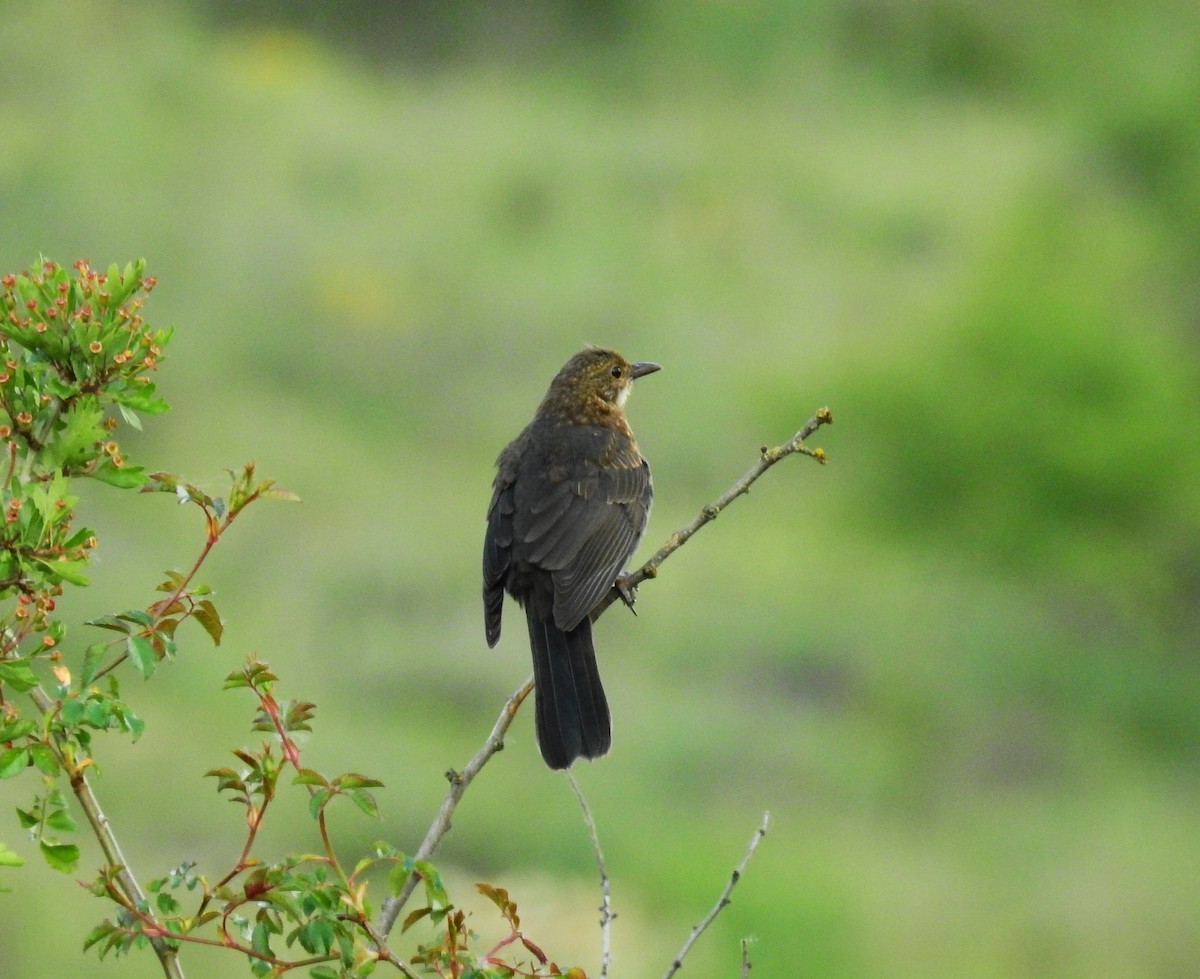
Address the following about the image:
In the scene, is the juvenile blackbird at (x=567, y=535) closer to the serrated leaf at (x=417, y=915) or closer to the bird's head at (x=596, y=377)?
the bird's head at (x=596, y=377)

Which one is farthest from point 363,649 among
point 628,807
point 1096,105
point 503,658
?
point 1096,105

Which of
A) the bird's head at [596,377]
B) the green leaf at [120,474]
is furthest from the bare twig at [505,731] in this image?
the bird's head at [596,377]

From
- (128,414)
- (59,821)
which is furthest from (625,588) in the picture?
(59,821)

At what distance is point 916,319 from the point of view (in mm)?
41469

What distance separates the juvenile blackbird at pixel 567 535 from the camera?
4918 millimetres

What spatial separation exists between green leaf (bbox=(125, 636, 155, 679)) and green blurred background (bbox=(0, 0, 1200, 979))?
12.2 meters

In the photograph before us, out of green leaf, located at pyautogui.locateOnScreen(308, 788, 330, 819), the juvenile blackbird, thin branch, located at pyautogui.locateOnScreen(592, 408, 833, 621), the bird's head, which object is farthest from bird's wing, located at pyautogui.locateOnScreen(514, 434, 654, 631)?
green leaf, located at pyautogui.locateOnScreen(308, 788, 330, 819)

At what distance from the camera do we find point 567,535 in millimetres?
5453

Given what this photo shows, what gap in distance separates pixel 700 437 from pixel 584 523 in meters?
29.9

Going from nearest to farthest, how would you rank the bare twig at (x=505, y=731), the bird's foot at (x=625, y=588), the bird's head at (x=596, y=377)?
the bare twig at (x=505, y=731) < the bird's foot at (x=625, y=588) < the bird's head at (x=596, y=377)

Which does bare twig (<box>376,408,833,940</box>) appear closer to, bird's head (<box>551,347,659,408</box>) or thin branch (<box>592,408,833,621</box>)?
thin branch (<box>592,408,833,621</box>)

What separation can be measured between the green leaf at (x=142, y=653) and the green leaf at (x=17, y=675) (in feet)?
0.47

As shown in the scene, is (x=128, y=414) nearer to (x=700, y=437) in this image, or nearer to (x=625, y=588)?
(x=625, y=588)

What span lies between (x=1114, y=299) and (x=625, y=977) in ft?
71.3
